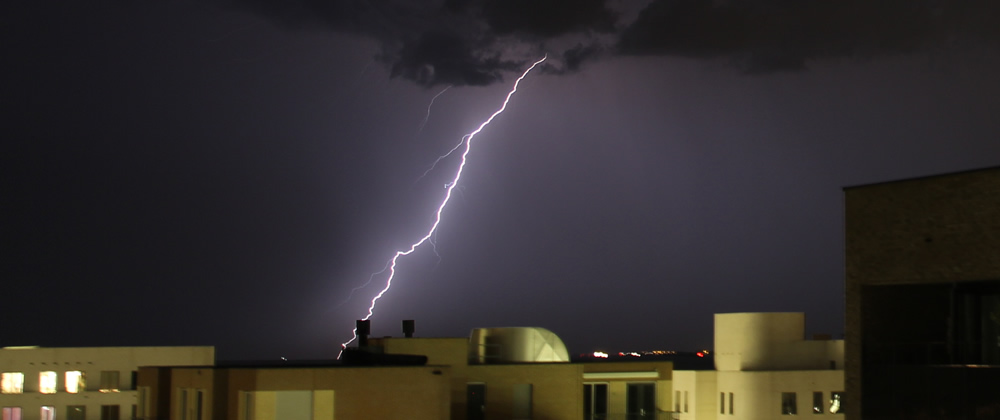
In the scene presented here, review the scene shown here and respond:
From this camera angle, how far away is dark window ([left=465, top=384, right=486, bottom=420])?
29.8 m

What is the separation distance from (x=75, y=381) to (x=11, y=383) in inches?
103

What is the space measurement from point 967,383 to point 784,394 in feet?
64.1

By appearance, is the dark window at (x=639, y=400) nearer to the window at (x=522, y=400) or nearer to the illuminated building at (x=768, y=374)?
the window at (x=522, y=400)

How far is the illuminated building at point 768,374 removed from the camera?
37938mm

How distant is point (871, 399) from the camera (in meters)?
20.5

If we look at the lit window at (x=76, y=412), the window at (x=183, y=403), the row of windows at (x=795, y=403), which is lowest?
the lit window at (x=76, y=412)

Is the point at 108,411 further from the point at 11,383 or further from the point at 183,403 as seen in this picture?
the point at 183,403

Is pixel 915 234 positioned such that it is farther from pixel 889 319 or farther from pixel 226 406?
pixel 226 406

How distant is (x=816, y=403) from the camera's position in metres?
38.2

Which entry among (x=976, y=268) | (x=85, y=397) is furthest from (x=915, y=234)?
(x=85, y=397)

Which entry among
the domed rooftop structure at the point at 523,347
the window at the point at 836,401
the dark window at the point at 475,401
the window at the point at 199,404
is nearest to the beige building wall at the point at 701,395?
the window at the point at 836,401

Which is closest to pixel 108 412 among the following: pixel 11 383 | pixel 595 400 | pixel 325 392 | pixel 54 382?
pixel 54 382

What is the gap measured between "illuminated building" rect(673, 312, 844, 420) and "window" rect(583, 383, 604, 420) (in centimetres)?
719

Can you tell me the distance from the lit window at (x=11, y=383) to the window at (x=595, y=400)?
96.7 ft
